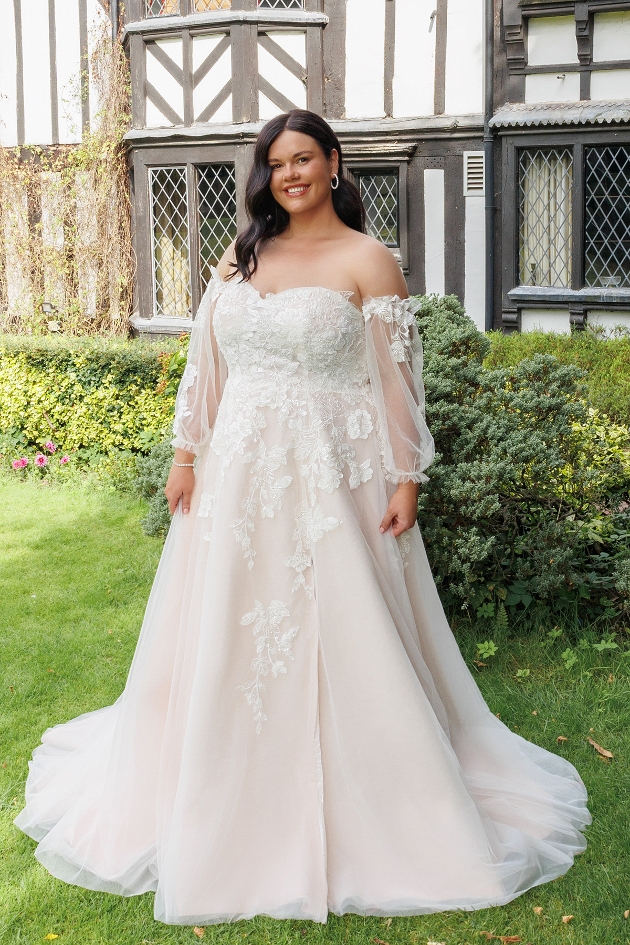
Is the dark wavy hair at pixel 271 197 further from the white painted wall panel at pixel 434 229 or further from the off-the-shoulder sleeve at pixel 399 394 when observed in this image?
the white painted wall panel at pixel 434 229

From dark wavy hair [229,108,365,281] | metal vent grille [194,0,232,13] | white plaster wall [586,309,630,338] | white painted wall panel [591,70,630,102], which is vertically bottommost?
dark wavy hair [229,108,365,281]

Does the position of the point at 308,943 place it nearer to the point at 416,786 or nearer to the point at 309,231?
the point at 416,786

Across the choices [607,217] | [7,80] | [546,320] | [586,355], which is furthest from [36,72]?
[586,355]

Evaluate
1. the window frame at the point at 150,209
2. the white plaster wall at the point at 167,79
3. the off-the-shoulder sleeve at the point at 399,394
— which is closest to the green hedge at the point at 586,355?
the off-the-shoulder sleeve at the point at 399,394

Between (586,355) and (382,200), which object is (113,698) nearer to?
(586,355)

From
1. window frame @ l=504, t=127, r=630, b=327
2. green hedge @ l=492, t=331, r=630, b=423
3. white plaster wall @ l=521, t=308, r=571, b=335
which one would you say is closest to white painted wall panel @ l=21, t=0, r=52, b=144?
window frame @ l=504, t=127, r=630, b=327

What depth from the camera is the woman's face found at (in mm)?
3186

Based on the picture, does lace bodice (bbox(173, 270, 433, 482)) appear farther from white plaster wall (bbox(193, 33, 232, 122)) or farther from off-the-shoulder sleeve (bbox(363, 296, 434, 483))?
white plaster wall (bbox(193, 33, 232, 122))

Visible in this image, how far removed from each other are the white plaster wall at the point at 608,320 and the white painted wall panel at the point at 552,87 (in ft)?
8.36

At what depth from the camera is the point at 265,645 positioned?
123 inches

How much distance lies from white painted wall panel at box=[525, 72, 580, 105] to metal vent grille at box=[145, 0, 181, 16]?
184 inches

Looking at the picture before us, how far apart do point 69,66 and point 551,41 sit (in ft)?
22.4

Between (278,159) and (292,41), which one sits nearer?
(278,159)

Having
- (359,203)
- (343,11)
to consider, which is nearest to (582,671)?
(359,203)
